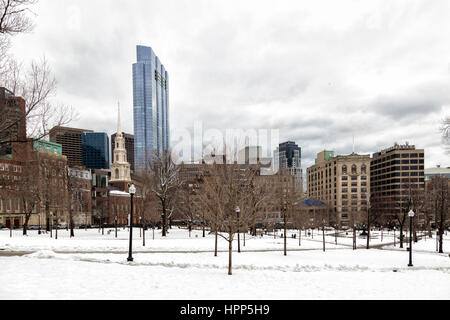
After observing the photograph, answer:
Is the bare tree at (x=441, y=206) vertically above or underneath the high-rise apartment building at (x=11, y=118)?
underneath

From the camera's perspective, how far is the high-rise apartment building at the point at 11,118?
1329cm

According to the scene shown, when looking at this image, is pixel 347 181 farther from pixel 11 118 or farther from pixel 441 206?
pixel 11 118

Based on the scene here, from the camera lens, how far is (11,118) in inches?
543

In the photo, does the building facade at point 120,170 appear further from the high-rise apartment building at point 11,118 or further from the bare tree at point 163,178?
the high-rise apartment building at point 11,118

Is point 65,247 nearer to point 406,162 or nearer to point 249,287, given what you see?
point 249,287

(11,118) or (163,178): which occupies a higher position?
(11,118)

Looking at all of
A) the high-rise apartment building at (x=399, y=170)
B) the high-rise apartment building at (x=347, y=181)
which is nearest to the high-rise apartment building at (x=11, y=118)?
the high-rise apartment building at (x=399, y=170)

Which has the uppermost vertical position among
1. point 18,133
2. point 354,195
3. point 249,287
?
point 18,133

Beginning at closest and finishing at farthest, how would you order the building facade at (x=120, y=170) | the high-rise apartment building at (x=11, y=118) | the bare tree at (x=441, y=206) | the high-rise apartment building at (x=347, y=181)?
1. the high-rise apartment building at (x=11, y=118)
2. the bare tree at (x=441, y=206)
3. the building facade at (x=120, y=170)
4. the high-rise apartment building at (x=347, y=181)

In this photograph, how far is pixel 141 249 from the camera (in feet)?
91.8

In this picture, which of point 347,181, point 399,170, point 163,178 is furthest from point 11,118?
point 399,170
